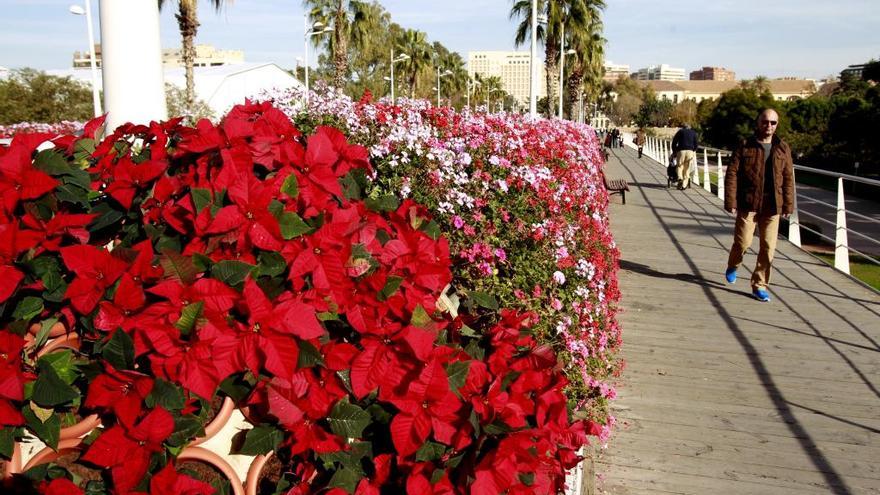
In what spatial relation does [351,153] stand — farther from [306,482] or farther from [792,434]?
[792,434]

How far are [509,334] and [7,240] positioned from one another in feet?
4.03

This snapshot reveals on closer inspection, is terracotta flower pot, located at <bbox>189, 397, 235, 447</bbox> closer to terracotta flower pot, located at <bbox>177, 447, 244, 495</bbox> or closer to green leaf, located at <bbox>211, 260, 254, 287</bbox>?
terracotta flower pot, located at <bbox>177, 447, 244, 495</bbox>

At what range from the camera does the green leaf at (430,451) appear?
1.52m

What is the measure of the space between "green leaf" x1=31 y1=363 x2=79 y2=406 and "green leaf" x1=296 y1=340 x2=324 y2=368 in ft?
1.56

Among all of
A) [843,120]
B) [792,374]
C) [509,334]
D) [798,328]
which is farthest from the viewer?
[843,120]

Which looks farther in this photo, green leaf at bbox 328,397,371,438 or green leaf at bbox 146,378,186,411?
green leaf at bbox 328,397,371,438

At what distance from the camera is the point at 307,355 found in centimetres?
148

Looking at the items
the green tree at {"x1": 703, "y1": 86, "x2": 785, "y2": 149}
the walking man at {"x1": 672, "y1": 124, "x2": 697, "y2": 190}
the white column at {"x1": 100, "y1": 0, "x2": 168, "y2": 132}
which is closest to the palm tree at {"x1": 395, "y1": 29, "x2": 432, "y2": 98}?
the green tree at {"x1": 703, "y1": 86, "x2": 785, "y2": 149}

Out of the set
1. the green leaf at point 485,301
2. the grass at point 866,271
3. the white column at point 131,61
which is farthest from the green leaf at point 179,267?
the grass at point 866,271

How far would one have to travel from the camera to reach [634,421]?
407cm

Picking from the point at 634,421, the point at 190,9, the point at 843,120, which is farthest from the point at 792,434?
the point at 843,120

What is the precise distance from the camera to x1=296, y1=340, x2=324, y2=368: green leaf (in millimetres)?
1474

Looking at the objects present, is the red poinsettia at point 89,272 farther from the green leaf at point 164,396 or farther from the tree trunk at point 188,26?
the tree trunk at point 188,26

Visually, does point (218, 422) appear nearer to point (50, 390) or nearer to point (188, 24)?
point (50, 390)
